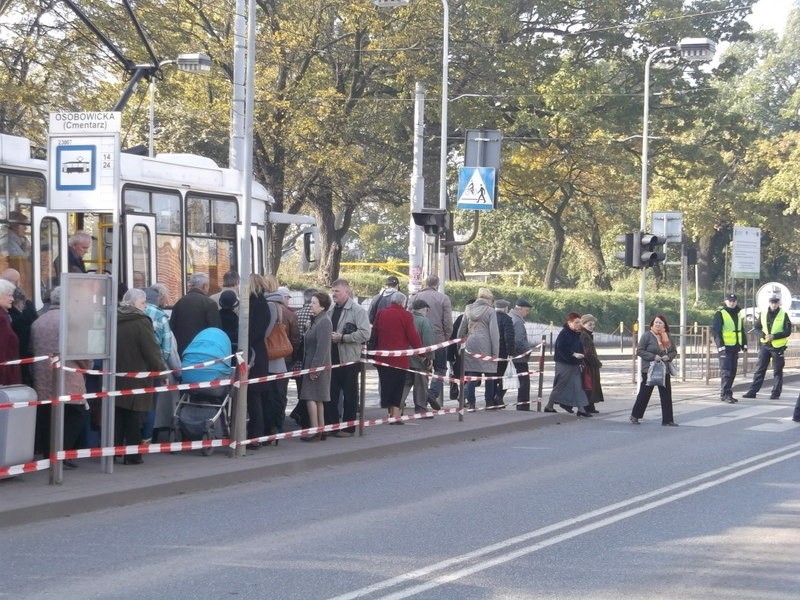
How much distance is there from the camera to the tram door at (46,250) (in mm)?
14812

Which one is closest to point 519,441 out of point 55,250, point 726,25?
point 55,250

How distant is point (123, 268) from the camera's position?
16.2 meters

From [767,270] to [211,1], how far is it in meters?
44.8

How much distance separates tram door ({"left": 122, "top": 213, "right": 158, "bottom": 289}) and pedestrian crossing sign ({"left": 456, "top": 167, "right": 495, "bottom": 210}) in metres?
6.64

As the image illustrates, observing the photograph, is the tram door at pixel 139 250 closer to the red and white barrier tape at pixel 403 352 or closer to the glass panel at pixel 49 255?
the glass panel at pixel 49 255

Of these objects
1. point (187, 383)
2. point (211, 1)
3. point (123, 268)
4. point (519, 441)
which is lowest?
point (519, 441)

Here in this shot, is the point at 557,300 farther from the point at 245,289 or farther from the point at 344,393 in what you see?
the point at 245,289

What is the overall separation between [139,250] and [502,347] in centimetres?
539

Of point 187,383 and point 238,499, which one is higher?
point 187,383

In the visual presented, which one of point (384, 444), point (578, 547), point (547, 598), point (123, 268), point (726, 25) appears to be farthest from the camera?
point (726, 25)

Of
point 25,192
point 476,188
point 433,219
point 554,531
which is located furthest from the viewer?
point 476,188

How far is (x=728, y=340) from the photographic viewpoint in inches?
861

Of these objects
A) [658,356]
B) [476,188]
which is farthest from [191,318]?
[476,188]

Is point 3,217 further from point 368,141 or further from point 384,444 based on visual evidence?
point 368,141
